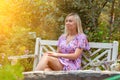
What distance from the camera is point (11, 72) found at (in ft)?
2.26

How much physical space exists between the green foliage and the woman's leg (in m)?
3.29

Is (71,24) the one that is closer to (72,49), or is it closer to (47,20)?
(72,49)

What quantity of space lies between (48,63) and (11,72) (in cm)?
341

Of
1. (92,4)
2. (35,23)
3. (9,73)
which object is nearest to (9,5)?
(35,23)

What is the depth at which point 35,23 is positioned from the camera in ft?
21.2

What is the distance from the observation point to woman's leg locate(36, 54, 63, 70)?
4.01m

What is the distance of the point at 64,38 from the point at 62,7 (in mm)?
1797

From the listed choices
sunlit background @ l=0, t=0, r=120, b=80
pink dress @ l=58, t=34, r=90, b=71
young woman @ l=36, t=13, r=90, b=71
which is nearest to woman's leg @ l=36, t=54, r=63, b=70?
young woman @ l=36, t=13, r=90, b=71

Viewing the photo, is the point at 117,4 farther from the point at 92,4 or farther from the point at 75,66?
the point at 75,66

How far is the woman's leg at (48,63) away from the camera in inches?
158

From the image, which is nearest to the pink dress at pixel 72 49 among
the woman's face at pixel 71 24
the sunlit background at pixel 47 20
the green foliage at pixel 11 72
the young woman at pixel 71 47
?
the young woman at pixel 71 47

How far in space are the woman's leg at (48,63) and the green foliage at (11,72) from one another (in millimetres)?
3291

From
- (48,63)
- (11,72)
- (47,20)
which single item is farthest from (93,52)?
(11,72)

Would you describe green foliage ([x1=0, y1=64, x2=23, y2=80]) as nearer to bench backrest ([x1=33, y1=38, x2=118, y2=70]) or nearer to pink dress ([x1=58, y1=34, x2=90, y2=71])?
pink dress ([x1=58, y1=34, x2=90, y2=71])
